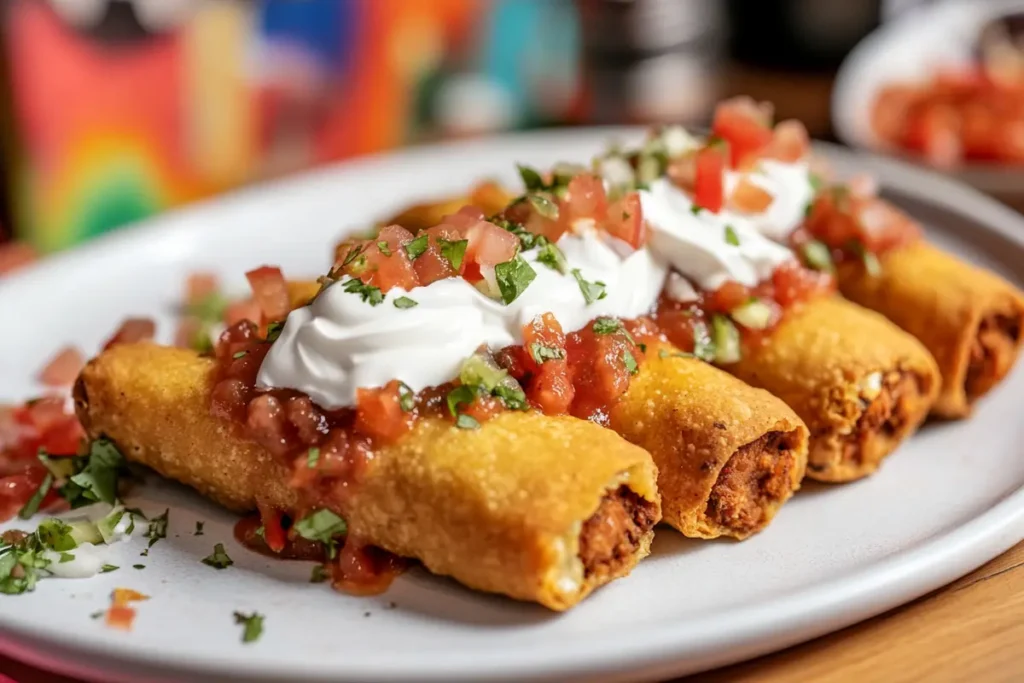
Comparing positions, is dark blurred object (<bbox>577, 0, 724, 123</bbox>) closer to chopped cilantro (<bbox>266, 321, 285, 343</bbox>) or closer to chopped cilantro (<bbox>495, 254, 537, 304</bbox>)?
chopped cilantro (<bbox>495, 254, 537, 304</bbox>)

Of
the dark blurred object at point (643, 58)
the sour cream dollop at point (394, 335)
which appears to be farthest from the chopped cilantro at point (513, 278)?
the dark blurred object at point (643, 58)

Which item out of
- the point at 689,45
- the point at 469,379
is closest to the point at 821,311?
the point at 469,379

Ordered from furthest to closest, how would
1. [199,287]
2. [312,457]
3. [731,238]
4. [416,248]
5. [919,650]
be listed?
[199,287], [731,238], [416,248], [312,457], [919,650]

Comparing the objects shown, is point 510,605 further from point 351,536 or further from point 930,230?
point 930,230

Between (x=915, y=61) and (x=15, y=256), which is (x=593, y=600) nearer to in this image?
(x=15, y=256)

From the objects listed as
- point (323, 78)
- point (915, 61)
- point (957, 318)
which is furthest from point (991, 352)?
point (323, 78)

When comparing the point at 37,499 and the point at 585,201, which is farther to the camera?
the point at 585,201

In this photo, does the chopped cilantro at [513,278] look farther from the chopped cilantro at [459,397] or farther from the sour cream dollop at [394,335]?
the chopped cilantro at [459,397]
